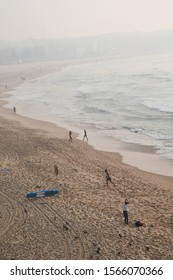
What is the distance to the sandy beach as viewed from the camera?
1208 centimetres

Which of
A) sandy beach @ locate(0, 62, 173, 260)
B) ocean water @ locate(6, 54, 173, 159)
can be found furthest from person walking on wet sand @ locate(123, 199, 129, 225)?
ocean water @ locate(6, 54, 173, 159)

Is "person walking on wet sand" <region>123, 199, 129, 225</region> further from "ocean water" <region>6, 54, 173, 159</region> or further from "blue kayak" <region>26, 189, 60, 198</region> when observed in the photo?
"ocean water" <region>6, 54, 173, 159</region>

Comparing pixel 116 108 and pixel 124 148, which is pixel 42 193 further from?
pixel 116 108

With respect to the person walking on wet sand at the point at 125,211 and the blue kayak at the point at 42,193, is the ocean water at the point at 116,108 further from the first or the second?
the person walking on wet sand at the point at 125,211

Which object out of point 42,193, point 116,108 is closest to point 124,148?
point 42,193

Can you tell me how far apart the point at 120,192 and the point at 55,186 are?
3.13 m

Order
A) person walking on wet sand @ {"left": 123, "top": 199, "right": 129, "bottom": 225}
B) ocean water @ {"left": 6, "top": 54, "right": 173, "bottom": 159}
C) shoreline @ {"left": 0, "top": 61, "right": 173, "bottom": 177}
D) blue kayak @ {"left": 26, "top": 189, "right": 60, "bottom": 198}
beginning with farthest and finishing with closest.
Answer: ocean water @ {"left": 6, "top": 54, "right": 173, "bottom": 159}
shoreline @ {"left": 0, "top": 61, "right": 173, "bottom": 177}
blue kayak @ {"left": 26, "top": 189, "right": 60, "bottom": 198}
person walking on wet sand @ {"left": 123, "top": 199, "right": 129, "bottom": 225}

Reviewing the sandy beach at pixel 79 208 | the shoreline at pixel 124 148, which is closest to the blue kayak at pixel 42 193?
the sandy beach at pixel 79 208

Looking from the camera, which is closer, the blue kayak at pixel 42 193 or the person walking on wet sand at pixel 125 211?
the person walking on wet sand at pixel 125 211

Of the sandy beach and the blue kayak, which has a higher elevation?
the blue kayak

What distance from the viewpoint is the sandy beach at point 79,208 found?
1208 cm

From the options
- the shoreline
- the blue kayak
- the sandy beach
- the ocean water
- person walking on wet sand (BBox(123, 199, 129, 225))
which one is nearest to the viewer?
the sandy beach

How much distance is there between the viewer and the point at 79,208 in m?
15.0
